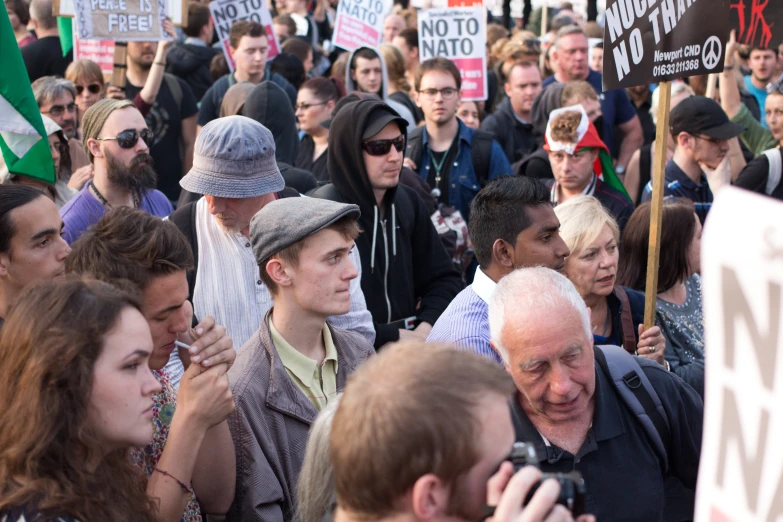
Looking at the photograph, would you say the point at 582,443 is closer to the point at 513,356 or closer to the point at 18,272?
the point at 513,356

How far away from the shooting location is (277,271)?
3555 millimetres

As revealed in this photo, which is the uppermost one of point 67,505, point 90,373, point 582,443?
point 90,373

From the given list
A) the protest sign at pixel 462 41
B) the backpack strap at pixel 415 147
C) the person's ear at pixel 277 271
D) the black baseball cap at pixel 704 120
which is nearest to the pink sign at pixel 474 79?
the protest sign at pixel 462 41

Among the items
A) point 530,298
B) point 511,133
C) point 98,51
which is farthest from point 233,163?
point 511,133

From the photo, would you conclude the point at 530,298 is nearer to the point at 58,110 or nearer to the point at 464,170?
the point at 464,170

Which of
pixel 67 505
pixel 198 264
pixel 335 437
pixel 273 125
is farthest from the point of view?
pixel 273 125

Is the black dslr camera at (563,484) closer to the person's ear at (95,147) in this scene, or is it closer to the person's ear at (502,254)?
the person's ear at (502,254)

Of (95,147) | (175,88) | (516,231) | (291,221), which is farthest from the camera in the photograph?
(175,88)

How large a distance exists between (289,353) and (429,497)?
1577mm

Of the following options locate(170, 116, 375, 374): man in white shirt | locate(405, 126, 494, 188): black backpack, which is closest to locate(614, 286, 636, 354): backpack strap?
locate(170, 116, 375, 374): man in white shirt

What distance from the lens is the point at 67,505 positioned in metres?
2.29

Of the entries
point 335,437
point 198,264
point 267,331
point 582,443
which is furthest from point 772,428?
point 198,264

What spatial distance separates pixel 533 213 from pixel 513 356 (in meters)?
1.29

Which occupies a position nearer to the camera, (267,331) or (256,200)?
(267,331)
